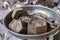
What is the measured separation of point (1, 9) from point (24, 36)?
0.54m

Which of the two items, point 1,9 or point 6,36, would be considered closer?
point 6,36

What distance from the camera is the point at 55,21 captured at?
0.83 m

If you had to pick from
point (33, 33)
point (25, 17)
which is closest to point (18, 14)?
point (25, 17)

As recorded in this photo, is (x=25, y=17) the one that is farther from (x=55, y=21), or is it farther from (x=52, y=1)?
(x=52, y=1)

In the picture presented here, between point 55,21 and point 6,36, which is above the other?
point 55,21

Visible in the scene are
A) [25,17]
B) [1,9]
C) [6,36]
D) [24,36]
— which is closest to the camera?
[24,36]

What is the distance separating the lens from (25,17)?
2.66 feet

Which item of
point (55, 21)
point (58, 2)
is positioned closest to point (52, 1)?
point (58, 2)

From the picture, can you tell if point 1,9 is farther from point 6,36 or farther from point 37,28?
point 37,28

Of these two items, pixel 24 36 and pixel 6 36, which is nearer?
pixel 24 36

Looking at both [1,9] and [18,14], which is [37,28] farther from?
[1,9]

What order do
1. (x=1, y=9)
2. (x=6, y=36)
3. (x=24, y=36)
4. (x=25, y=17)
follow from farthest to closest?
(x=1, y=9)
(x=6, y=36)
(x=25, y=17)
(x=24, y=36)

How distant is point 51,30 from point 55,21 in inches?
5.3

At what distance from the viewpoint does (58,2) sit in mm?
1165
